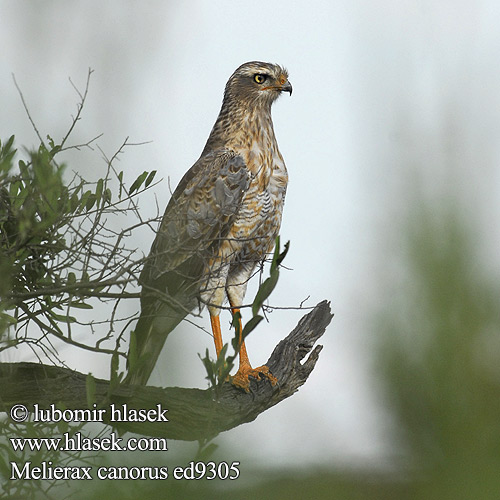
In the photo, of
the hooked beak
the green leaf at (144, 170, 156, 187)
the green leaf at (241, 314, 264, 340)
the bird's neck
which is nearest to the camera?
the green leaf at (241, 314, 264, 340)

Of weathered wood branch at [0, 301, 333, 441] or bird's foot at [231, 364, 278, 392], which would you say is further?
bird's foot at [231, 364, 278, 392]

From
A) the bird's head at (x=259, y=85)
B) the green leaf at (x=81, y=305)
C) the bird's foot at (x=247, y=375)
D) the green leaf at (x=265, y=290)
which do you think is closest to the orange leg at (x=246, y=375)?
the bird's foot at (x=247, y=375)

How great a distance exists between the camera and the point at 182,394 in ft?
11.6

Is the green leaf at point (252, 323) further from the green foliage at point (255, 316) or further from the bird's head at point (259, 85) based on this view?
the bird's head at point (259, 85)

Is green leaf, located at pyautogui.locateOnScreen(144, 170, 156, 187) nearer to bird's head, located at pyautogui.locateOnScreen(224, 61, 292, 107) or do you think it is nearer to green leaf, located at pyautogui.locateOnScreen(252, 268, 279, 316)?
green leaf, located at pyautogui.locateOnScreen(252, 268, 279, 316)

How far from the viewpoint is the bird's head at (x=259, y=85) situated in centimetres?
540

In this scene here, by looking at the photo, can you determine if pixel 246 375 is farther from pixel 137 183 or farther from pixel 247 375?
pixel 137 183

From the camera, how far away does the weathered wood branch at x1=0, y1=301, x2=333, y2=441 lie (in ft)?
10.6

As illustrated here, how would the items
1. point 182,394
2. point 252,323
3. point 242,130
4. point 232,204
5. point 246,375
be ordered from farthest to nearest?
point 242,130 < point 232,204 < point 246,375 < point 182,394 < point 252,323

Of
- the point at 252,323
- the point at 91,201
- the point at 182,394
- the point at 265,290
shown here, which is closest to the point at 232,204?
the point at 182,394

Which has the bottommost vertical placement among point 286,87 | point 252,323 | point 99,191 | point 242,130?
point 252,323

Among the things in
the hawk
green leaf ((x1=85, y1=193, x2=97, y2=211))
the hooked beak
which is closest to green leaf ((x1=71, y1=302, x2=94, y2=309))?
green leaf ((x1=85, y1=193, x2=97, y2=211))

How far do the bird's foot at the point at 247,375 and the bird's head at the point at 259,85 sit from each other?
2266mm

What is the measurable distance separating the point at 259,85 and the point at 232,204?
1311 millimetres
